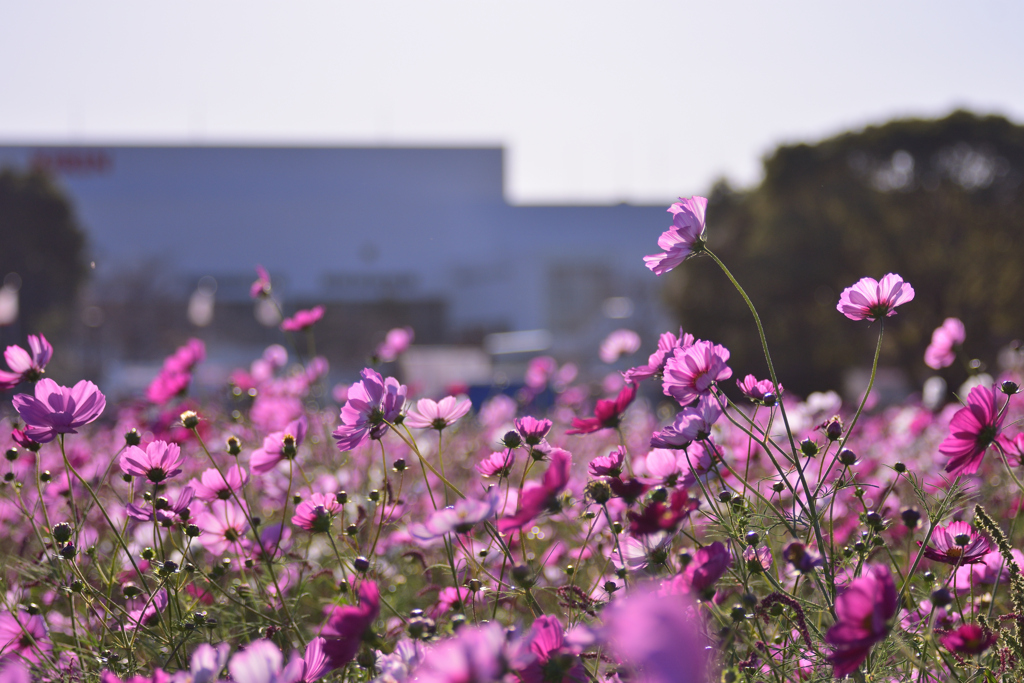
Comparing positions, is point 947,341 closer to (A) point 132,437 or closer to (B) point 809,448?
(B) point 809,448

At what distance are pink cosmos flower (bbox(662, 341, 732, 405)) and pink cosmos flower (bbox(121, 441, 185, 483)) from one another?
0.51 meters

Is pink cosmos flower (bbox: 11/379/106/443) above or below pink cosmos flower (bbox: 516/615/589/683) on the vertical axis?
above

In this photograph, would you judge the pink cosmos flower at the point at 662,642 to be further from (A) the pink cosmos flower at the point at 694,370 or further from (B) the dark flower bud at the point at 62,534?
(B) the dark flower bud at the point at 62,534

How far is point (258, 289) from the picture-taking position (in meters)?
1.58

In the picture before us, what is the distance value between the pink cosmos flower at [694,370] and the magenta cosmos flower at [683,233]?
3.9 inches

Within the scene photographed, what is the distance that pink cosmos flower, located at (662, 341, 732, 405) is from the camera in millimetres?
777

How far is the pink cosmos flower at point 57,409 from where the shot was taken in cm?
80

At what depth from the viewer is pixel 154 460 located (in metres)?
0.87

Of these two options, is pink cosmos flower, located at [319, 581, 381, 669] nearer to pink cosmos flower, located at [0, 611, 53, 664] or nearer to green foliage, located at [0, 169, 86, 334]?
pink cosmos flower, located at [0, 611, 53, 664]

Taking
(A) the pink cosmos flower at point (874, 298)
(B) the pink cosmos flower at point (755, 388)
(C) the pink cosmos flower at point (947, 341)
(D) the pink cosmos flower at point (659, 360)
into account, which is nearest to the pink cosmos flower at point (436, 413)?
(D) the pink cosmos flower at point (659, 360)

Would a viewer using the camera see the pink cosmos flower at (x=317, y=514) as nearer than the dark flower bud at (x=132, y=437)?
Yes

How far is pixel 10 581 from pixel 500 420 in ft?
3.54

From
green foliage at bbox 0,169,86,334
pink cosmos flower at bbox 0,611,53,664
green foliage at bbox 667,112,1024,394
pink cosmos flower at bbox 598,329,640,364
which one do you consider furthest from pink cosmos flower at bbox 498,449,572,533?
green foliage at bbox 0,169,86,334

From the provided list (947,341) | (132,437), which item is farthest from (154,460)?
(947,341)
